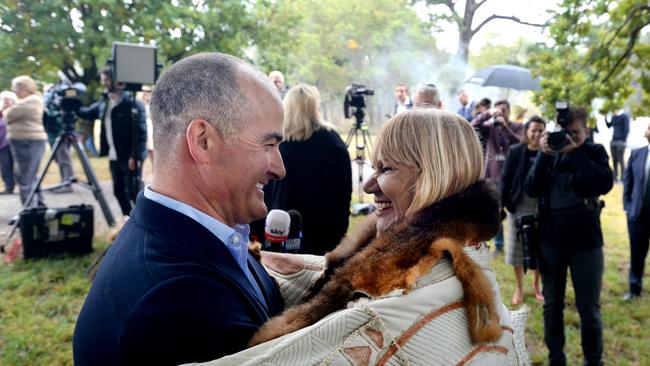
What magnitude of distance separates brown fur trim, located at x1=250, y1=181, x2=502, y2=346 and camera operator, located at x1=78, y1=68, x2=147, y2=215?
511cm

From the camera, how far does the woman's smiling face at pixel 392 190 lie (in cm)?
159

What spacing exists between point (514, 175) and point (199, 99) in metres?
4.16

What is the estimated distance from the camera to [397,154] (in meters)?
1.63

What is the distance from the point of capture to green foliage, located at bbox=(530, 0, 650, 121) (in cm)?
484

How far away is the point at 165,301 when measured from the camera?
1.04m

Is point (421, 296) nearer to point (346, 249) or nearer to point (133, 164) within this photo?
point (346, 249)

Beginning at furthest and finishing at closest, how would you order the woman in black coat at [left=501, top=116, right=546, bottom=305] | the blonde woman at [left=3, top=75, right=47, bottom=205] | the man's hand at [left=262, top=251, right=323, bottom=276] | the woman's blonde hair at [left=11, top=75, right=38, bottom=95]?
the woman's blonde hair at [left=11, top=75, right=38, bottom=95]
the blonde woman at [left=3, top=75, right=47, bottom=205]
the woman in black coat at [left=501, top=116, right=546, bottom=305]
the man's hand at [left=262, top=251, right=323, bottom=276]

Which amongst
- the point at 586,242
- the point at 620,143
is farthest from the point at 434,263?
the point at 620,143

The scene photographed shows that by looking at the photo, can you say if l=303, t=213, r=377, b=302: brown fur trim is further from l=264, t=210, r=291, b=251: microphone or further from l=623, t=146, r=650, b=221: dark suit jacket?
l=623, t=146, r=650, b=221: dark suit jacket

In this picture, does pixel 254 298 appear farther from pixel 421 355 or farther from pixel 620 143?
pixel 620 143

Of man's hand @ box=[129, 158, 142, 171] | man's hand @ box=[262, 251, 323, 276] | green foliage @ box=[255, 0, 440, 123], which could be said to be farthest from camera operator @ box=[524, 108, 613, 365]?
green foliage @ box=[255, 0, 440, 123]

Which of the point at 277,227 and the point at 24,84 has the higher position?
the point at 24,84

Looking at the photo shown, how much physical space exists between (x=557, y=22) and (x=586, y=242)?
2.76m

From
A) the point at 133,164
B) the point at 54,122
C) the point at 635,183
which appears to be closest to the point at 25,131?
the point at 54,122
